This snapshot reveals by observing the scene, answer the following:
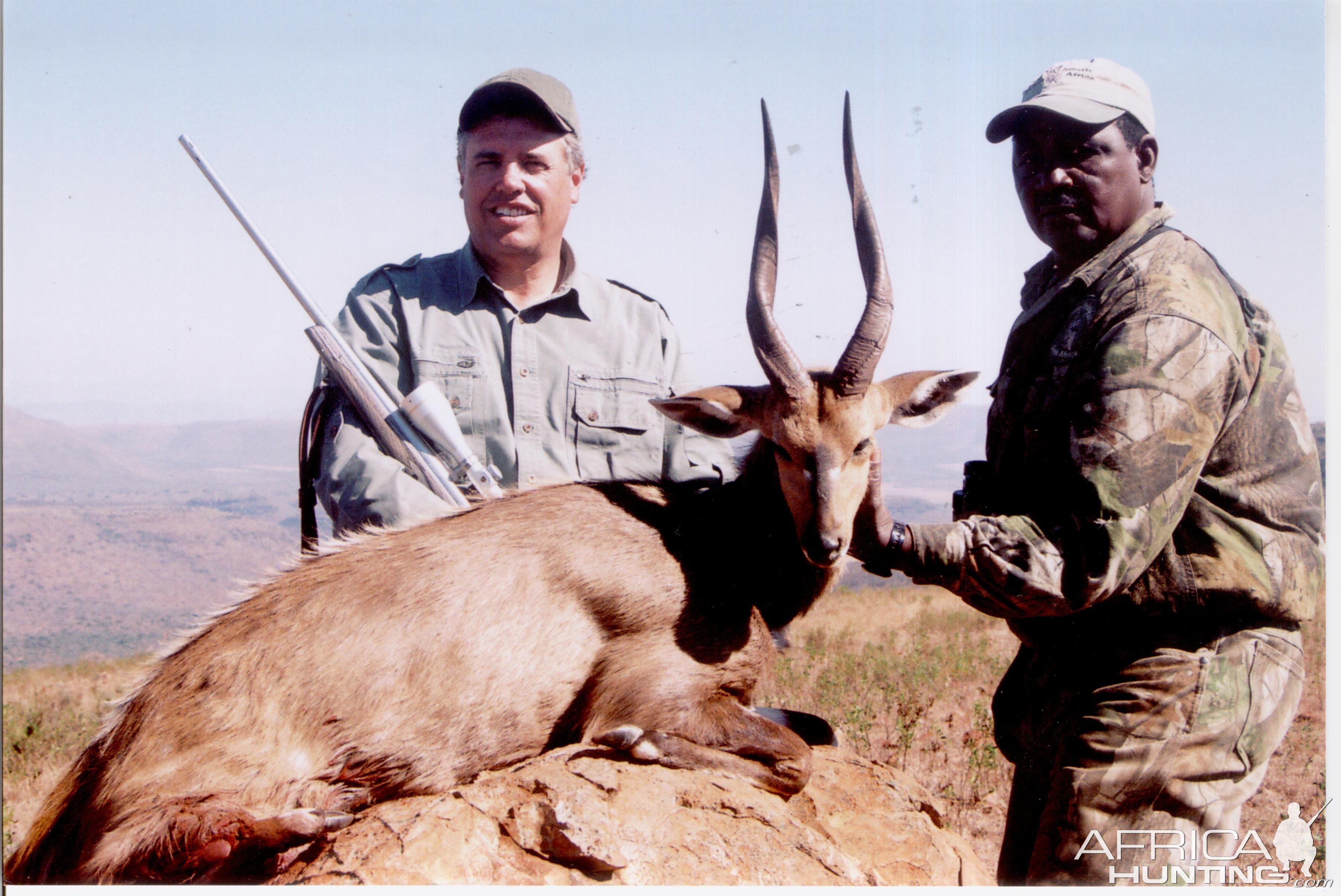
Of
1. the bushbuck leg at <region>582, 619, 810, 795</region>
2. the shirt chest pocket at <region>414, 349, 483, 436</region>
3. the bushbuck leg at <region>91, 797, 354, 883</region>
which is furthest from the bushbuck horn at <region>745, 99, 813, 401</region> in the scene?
the bushbuck leg at <region>91, 797, 354, 883</region>

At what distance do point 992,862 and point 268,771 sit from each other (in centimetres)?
527

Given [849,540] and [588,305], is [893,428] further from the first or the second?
[588,305]

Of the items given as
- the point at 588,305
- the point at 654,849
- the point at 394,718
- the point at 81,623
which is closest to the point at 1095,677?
the point at 654,849

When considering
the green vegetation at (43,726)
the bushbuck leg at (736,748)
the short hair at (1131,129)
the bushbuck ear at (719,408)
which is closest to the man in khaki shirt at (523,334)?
the bushbuck ear at (719,408)

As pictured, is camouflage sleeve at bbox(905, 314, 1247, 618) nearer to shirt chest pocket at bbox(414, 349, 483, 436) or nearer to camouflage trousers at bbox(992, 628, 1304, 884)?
camouflage trousers at bbox(992, 628, 1304, 884)

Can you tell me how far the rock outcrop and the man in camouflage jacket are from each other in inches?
39.1

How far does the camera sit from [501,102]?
5.16m

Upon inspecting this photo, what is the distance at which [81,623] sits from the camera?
13.0m

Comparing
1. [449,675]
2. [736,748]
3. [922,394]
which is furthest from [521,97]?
[736,748]

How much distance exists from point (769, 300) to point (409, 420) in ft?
6.28

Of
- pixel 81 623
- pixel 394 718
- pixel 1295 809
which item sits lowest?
pixel 81 623

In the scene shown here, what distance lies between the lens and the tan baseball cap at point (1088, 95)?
4082 mm

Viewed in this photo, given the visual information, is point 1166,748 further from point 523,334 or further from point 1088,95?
point 523,334

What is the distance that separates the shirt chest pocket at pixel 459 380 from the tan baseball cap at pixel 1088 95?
2904 mm
